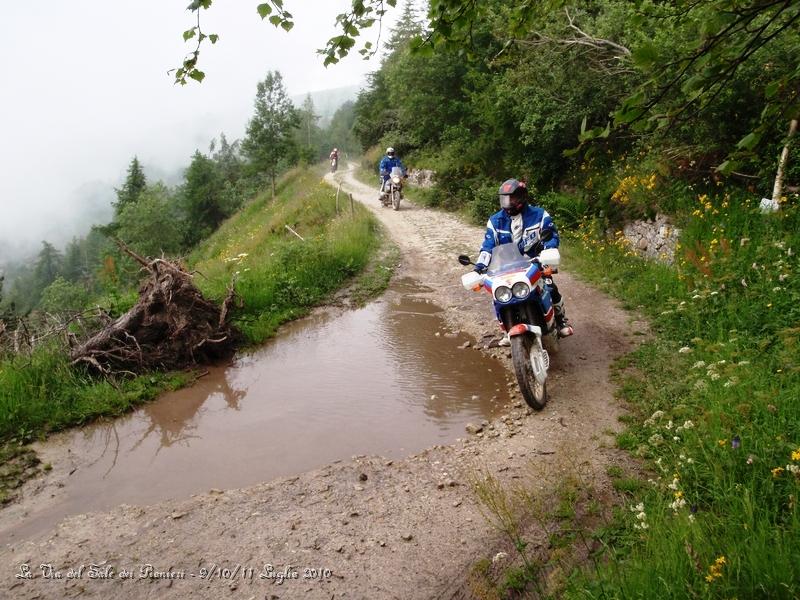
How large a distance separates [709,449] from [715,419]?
12.3 inches

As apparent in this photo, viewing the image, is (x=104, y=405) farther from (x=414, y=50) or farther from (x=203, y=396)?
(x=414, y=50)

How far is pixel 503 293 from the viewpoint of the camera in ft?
17.4

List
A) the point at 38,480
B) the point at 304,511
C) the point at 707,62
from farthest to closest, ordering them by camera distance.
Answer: the point at 38,480
the point at 304,511
the point at 707,62

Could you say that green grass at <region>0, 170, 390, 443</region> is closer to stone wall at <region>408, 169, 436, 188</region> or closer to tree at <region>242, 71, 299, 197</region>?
stone wall at <region>408, 169, 436, 188</region>

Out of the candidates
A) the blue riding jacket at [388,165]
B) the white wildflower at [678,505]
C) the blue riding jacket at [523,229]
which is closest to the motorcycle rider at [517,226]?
the blue riding jacket at [523,229]

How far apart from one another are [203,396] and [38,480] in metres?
1.97

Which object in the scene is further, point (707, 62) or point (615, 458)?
point (615, 458)

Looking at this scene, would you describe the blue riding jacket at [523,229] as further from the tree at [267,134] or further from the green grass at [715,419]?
the tree at [267,134]

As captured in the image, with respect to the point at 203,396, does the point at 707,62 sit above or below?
above

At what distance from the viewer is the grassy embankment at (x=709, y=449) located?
2471mm

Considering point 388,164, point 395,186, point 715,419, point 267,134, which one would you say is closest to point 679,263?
point 715,419

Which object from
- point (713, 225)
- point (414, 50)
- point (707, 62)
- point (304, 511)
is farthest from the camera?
point (713, 225)

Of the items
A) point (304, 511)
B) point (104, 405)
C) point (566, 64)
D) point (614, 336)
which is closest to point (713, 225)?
point (614, 336)

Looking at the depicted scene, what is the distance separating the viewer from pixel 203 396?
6527 millimetres
